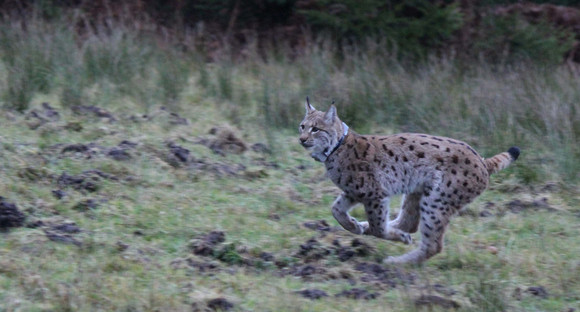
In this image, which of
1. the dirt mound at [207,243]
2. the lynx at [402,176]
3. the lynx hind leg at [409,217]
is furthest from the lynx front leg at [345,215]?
the dirt mound at [207,243]

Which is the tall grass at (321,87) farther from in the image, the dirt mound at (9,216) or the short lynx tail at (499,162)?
the dirt mound at (9,216)

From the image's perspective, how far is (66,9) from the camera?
17.0m

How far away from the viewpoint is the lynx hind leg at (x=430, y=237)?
20.8ft

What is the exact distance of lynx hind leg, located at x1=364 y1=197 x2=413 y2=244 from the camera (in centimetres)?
658

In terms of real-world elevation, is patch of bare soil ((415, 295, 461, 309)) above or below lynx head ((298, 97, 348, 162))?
below

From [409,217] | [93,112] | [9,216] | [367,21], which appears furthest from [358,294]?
[367,21]

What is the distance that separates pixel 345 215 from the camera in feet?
21.8

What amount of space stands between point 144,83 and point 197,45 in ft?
9.93

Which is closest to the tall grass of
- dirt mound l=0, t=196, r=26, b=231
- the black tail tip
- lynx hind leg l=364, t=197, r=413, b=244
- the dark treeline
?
the black tail tip

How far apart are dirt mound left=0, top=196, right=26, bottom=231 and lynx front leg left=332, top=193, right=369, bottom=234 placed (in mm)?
2435

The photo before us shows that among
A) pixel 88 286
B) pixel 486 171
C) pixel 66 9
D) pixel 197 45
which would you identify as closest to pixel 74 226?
pixel 88 286

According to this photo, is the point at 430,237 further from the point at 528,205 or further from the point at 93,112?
the point at 93,112

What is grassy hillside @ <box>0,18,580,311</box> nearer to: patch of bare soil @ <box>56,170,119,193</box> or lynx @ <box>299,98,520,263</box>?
patch of bare soil @ <box>56,170,119,193</box>

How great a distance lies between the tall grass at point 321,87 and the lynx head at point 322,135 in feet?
8.88
